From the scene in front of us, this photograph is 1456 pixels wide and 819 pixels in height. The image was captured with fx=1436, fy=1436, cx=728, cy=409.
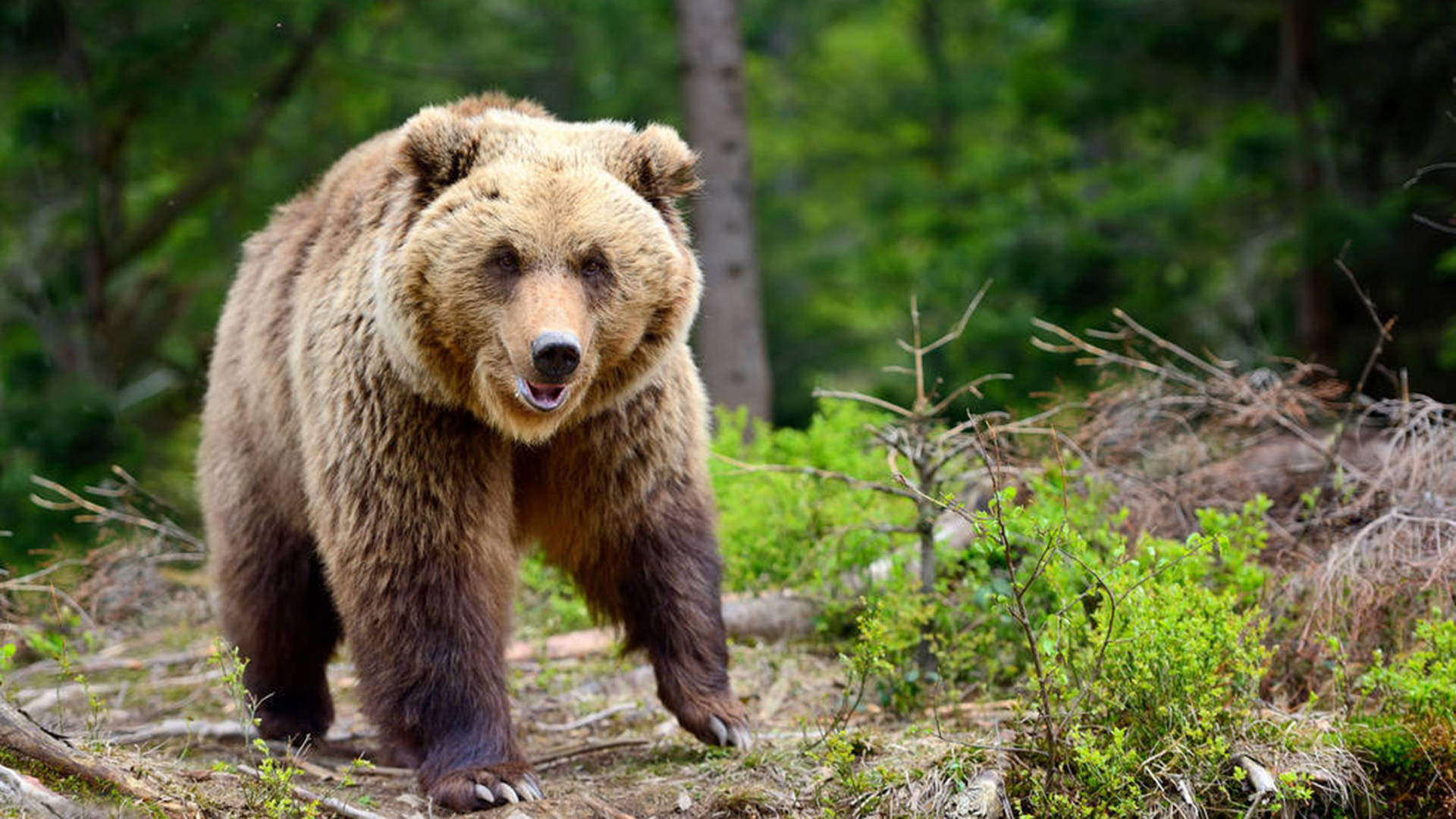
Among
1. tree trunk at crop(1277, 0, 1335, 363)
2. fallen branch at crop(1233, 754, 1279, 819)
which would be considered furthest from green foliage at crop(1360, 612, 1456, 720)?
tree trunk at crop(1277, 0, 1335, 363)

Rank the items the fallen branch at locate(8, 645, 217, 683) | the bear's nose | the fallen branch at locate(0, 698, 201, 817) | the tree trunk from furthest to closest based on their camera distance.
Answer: the tree trunk, the fallen branch at locate(8, 645, 217, 683), the bear's nose, the fallen branch at locate(0, 698, 201, 817)

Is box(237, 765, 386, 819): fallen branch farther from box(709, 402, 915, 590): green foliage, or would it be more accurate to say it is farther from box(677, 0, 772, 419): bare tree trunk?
box(677, 0, 772, 419): bare tree trunk

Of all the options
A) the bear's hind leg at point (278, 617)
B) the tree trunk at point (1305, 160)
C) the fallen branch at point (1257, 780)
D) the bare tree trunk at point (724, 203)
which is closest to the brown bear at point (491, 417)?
the bear's hind leg at point (278, 617)

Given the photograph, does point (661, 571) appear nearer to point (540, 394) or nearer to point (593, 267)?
point (540, 394)

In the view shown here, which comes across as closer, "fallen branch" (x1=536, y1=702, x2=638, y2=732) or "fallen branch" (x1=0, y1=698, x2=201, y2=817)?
"fallen branch" (x1=0, y1=698, x2=201, y2=817)

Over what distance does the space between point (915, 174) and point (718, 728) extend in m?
12.9

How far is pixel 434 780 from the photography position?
4.46 meters

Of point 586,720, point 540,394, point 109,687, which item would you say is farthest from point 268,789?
point 109,687

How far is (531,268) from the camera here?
164 inches

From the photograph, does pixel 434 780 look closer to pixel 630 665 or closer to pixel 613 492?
pixel 613 492

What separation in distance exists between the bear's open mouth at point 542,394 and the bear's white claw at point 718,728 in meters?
1.41

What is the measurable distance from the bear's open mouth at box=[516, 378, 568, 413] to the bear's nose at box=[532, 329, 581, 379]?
5 cm

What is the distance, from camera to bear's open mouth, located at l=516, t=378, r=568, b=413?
161 inches

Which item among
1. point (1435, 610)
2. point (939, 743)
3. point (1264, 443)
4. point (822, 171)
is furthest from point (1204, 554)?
point (822, 171)
